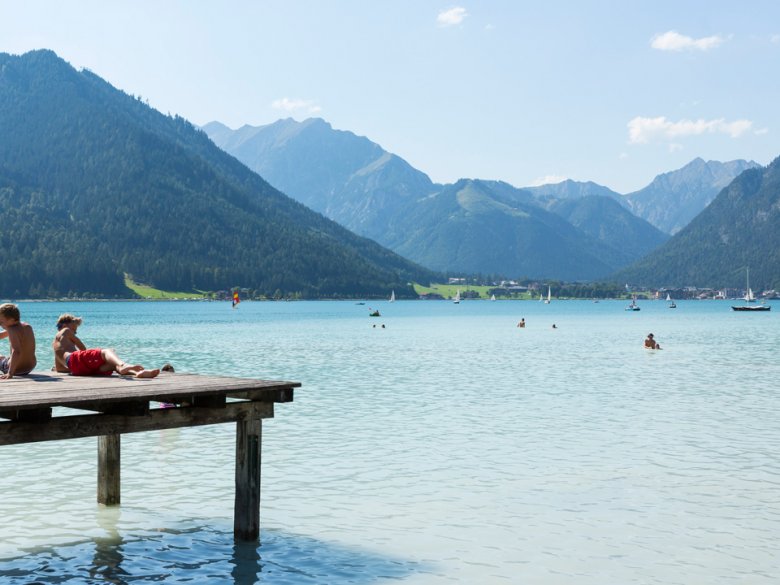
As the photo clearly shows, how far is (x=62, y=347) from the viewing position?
20.2 meters

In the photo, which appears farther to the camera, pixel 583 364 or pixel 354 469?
pixel 583 364

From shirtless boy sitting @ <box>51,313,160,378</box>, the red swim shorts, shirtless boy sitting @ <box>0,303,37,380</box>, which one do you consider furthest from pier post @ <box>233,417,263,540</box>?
shirtless boy sitting @ <box>0,303,37,380</box>

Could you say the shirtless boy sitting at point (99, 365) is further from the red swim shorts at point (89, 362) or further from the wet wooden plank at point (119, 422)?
the wet wooden plank at point (119, 422)

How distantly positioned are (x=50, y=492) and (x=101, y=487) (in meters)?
2.12

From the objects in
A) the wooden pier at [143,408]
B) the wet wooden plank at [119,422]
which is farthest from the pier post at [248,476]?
the wet wooden plank at [119,422]

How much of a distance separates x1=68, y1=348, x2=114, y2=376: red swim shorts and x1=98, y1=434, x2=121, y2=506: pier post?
125 inches

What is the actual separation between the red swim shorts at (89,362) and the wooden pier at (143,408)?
249 millimetres

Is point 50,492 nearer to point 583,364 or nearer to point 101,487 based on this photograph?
point 101,487

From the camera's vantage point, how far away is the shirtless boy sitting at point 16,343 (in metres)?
18.9

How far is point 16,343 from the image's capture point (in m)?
19.0

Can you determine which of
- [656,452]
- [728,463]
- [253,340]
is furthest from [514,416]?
[253,340]

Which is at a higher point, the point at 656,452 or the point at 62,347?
the point at 62,347

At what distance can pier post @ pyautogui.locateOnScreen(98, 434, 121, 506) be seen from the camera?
848 inches

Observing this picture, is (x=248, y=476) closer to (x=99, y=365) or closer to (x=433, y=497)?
(x=99, y=365)
